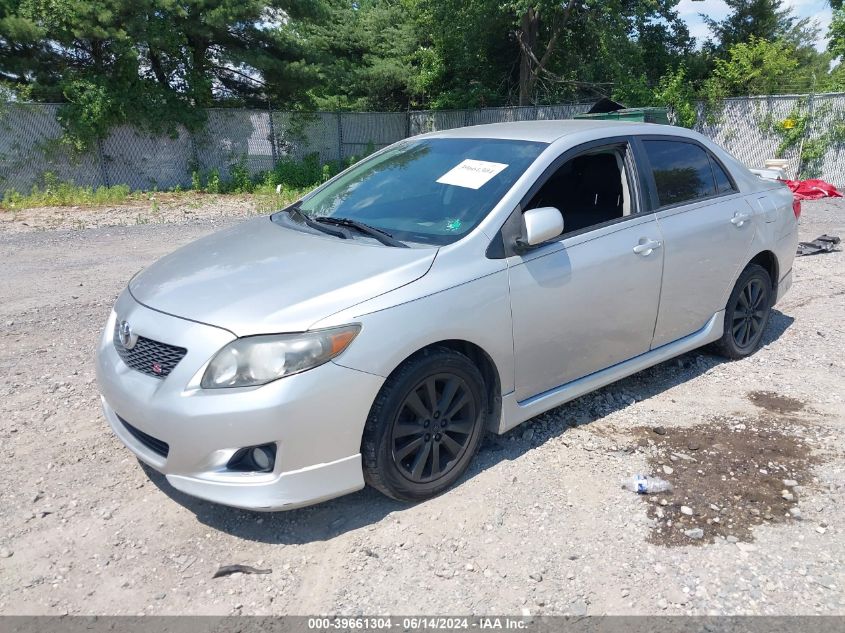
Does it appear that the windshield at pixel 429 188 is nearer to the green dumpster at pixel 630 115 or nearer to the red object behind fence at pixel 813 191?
the green dumpster at pixel 630 115

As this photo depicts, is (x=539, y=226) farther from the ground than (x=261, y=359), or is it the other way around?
(x=539, y=226)

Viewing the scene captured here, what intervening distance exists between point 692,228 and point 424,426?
236 centimetres

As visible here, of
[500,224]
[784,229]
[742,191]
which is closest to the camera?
[500,224]

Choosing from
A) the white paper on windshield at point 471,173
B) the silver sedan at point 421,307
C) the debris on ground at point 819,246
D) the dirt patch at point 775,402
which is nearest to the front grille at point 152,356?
the silver sedan at point 421,307

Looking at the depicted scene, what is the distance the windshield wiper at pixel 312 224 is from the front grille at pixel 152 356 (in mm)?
1129

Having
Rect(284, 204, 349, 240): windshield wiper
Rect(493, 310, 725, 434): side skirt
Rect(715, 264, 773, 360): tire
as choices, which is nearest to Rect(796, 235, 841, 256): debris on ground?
Rect(715, 264, 773, 360): tire

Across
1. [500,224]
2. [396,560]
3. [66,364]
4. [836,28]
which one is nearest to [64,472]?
[66,364]

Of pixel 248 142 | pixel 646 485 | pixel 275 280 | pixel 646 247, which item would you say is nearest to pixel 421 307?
pixel 275 280

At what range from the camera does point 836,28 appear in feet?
84.9

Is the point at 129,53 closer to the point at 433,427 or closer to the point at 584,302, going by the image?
the point at 584,302

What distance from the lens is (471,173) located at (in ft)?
12.7

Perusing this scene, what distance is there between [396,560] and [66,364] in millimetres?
3248

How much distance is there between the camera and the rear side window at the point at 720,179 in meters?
4.80

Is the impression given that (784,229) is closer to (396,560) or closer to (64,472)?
(396,560)
